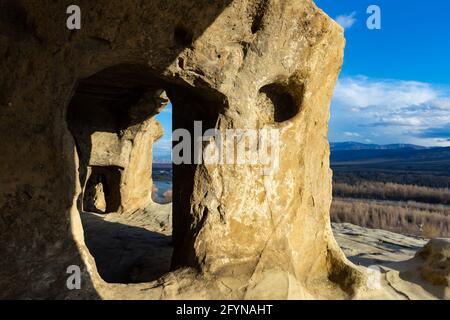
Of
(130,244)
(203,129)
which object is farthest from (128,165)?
(203,129)

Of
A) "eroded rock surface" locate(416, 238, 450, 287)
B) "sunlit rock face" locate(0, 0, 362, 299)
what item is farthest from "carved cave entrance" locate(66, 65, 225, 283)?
"eroded rock surface" locate(416, 238, 450, 287)

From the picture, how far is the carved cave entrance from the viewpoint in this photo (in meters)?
4.93

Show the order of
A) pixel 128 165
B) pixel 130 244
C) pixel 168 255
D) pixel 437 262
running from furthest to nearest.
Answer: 1. pixel 128 165
2. pixel 130 244
3. pixel 168 255
4. pixel 437 262

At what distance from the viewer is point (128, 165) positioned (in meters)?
9.38

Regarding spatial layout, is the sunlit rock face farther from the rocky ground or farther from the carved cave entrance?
the rocky ground

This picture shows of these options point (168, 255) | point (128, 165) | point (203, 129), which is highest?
point (203, 129)

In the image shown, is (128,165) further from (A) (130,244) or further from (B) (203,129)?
(B) (203,129)

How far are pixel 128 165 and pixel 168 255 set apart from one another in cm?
386

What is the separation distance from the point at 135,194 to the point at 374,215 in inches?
469

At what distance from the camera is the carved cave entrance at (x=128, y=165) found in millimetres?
4926

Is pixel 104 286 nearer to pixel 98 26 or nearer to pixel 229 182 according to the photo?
pixel 229 182

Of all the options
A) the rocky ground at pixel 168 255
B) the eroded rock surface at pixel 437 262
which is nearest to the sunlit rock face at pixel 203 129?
the rocky ground at pixel 168 255

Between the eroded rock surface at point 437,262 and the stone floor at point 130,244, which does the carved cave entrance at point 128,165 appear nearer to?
the stone floor at point 130,244
